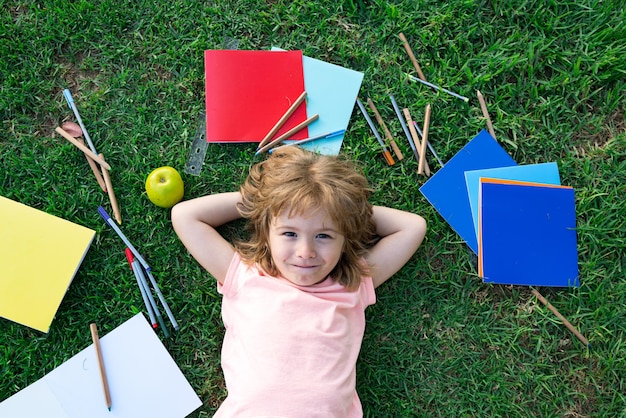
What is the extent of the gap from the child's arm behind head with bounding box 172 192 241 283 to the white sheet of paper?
1.47ft

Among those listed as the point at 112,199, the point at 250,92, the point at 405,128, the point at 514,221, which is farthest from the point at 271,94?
the point at 514,221

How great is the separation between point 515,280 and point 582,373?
1.72 ft

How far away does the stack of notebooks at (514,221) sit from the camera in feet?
7.46

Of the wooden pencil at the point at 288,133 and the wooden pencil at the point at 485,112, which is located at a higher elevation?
the wooden pencil at the point at 288,133

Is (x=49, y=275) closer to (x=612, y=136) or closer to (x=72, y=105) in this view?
(x=72, y=105)

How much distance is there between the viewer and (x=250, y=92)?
2.33 metres

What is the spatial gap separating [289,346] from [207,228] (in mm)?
628

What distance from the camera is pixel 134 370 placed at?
2164mm

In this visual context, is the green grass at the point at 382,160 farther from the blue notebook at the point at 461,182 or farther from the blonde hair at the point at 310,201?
the blonde hair at the point at 310,201

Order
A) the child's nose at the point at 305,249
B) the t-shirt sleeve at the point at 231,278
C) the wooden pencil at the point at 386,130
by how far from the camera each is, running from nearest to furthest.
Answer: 1. the child's nose at the point at 305,249
2. the t-shirt sleeve at the point at 231,278
3. the wooden pencil at the point at 386,130

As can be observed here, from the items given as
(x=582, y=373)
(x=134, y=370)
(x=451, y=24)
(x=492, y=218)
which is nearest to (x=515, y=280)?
(x=492, y=218)

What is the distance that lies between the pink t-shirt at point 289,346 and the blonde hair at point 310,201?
0.26ft

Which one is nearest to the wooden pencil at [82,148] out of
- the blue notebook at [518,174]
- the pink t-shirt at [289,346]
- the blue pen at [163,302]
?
the blue pen at [163,302]

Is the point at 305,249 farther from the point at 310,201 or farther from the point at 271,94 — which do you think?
the point at 271,94
